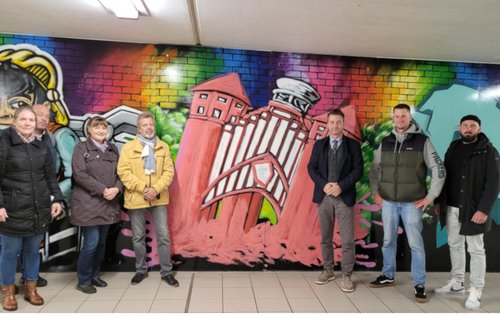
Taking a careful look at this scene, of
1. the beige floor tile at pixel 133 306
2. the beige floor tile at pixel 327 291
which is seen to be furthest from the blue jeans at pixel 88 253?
the beige floor tile at pixel 327 291

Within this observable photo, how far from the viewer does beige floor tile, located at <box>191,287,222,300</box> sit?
3559 millimetres

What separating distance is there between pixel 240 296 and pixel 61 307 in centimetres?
159

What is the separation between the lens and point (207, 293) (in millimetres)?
3654

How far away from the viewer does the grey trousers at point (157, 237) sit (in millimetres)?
3934

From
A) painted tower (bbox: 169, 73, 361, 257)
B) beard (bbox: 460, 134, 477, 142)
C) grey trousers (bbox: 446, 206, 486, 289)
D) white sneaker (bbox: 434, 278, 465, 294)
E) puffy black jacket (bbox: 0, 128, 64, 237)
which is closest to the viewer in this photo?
puffy black jacket (bbox: 0, 128, 64, 237)

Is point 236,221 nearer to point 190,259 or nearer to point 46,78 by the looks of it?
point 190,259

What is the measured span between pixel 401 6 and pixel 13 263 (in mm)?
3901

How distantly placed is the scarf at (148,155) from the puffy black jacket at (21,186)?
37.1 inches

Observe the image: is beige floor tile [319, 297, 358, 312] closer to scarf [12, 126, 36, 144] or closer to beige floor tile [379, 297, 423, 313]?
beige floor tile [379, 297, 423, 313]

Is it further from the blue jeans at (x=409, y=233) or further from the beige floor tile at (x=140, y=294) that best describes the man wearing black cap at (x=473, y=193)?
the beige floor tile at (x=140, y=294)

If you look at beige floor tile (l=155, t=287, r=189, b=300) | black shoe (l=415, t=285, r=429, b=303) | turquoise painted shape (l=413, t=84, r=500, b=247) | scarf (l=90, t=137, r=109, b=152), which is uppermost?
turquoise painted shape (l=413, t=84, r=500, b=247)

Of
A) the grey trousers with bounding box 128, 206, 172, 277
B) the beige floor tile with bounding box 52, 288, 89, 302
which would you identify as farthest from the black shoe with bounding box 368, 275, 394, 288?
the beige floor tile with bounding box 52, 288, 89, 302

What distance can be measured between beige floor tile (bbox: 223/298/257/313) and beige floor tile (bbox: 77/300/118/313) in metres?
0.99

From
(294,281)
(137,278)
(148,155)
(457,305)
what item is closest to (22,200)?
(148,155)
